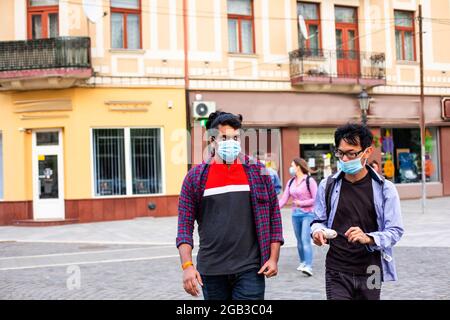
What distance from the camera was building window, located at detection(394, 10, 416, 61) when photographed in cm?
2370

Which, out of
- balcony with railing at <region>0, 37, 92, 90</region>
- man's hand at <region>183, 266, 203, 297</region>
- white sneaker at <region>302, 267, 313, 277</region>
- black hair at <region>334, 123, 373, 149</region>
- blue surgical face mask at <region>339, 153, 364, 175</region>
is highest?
balcony with railing at <region>0, 37, 92, 90</region>

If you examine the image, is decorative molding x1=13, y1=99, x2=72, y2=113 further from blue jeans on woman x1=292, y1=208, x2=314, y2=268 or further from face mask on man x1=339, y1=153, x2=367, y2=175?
face mask on man x1=339, y1=153, x2=367, y2=175

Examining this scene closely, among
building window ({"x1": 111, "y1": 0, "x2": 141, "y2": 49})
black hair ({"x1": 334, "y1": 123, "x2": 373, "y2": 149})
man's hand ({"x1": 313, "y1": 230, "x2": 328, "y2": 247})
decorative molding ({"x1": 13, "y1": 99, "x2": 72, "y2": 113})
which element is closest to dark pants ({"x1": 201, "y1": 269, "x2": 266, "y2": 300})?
man's hand ({"x1": 313, "y1": 230, "x2": 328, "y2": 247})

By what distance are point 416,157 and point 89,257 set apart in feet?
54.5

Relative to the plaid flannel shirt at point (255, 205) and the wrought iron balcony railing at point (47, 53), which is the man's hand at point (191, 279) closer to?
the plaid flannel shirt at point (255, 205)

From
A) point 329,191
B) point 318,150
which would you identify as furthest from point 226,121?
point 318,150

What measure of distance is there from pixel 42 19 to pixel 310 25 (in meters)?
9.79

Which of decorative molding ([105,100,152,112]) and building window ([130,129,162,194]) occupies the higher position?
decorative molding ([105,100,152,112])

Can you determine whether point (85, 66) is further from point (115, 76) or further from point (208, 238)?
point (208, 238)

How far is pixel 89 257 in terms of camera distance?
462 inches

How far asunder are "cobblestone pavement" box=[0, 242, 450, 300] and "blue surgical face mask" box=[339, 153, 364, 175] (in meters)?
3.50

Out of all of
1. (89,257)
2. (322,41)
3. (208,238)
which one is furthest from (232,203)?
(322,41)

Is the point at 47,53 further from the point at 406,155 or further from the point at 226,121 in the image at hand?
the point at 226,121

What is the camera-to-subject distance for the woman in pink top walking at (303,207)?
8.84 meters
